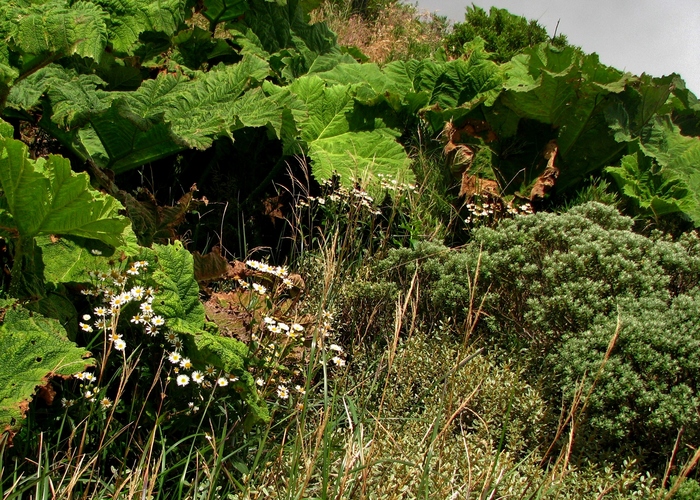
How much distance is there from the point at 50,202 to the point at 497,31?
6.42 meters

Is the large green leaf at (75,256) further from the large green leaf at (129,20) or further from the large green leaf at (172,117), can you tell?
the large green leaf at (129,20)

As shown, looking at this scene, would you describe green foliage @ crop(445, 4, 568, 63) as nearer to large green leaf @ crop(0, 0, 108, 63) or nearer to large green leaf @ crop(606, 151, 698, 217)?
large green leaf @ crop(606, 151, 698, 217)

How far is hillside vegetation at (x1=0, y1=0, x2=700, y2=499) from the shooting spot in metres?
2.12

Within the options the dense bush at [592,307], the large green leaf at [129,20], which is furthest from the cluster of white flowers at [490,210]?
the large green leaf at [129,20]

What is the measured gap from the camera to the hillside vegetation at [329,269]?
6.95ft

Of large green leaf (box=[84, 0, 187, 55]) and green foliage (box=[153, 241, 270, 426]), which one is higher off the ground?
large green leaf (box=[84, 0, 187, 55])

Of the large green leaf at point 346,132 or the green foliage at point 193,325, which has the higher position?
the large green leaf at point 346,132

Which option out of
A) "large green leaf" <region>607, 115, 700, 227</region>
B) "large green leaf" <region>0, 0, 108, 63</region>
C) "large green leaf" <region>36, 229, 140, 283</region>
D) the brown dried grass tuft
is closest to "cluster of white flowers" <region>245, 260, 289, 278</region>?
"large green leaf" <region>36, 229, 140, 283</region>

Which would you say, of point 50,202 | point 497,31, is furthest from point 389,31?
point 50,202

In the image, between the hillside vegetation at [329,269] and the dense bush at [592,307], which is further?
the dense bush at [592,307]

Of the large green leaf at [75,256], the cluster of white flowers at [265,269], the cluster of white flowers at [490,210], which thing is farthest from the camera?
the cluster of white flowers at [490,210]

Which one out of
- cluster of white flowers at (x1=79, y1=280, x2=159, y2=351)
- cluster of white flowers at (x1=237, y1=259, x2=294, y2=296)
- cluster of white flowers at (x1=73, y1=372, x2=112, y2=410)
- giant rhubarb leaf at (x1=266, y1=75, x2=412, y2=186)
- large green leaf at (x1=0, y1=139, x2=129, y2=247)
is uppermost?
giant rhubarb leaf at (x1=266, y1=75, x2=412, y2=186)

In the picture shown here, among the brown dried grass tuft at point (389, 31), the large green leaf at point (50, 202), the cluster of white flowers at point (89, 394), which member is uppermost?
the brown dried grass tuft at point (389, 31)

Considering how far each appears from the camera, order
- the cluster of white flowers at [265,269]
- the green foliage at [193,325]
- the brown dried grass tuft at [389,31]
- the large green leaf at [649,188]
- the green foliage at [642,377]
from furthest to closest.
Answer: the brown dried grass tuft at [389,31] < the large green leaf at [649,188] < the cluster of white flowers at [265,269] < the green foliage at [642,377] < the green foliage at [193,325]
